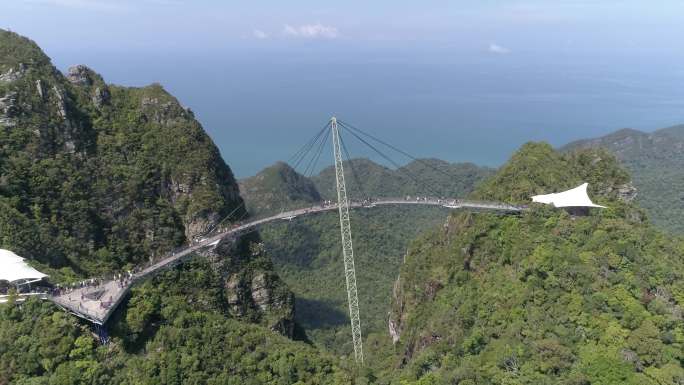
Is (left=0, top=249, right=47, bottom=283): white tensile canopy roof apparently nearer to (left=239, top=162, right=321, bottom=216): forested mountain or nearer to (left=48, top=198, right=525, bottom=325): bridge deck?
(left=48, top=198, right=525, bottom=325): bridge deck

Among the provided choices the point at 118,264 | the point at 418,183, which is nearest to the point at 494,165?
the point at 418,183

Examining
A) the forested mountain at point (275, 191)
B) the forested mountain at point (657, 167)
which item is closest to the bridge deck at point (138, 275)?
the forested mountain at point (275, 191)

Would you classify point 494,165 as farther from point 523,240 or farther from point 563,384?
point 563,384

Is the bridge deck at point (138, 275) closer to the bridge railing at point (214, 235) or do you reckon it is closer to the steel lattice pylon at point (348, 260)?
the bridge railing at point (214, 235)

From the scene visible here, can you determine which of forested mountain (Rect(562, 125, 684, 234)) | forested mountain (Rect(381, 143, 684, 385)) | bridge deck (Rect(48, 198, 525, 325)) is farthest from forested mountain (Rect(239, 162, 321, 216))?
forested mountain (Rect(562, 125, 684, 234))

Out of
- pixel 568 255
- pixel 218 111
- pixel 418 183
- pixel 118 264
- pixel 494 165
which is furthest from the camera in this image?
pixel 218 111

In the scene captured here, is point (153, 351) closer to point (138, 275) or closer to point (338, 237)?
point (138, 275)

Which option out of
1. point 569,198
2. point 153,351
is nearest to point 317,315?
point 153,351
